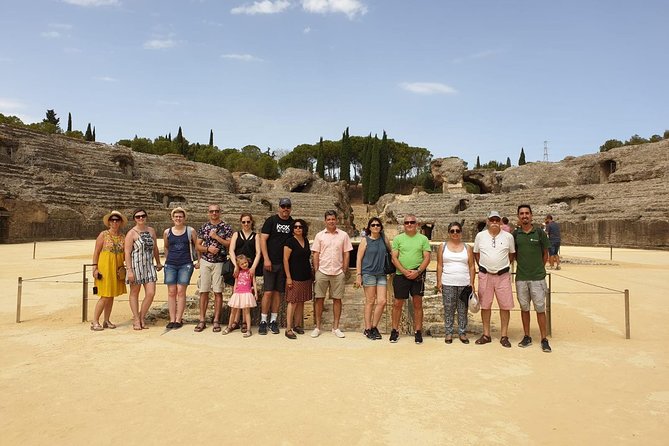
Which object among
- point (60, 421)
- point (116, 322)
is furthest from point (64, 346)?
point (60, 421)

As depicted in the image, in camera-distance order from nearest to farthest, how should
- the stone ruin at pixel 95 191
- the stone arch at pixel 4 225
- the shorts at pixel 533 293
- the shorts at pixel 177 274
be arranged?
the shorts at pixel 533 293
the shorts at pixel 177 274
the stone arch at pixel 4 225
the stone ruin at pixel 95 191

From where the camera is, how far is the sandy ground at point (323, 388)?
2908 millimetres

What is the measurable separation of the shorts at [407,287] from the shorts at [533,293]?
114 cm

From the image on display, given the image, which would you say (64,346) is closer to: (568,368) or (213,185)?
(568,368)

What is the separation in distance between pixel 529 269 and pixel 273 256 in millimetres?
3156

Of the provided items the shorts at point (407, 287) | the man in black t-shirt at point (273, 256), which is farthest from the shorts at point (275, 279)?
the shorts at point (407, 287)

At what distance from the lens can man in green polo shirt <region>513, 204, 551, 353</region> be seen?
5066 millimetres

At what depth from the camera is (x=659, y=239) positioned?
20609mm

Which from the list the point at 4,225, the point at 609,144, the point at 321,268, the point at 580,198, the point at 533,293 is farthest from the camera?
the point at 609,144

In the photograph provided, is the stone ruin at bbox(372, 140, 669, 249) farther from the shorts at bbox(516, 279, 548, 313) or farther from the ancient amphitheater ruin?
the shorts at bbox(516, 279, 548, 313)

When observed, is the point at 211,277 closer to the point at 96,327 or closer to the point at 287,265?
the point at 287,265

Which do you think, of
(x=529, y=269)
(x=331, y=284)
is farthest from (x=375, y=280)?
(x=529, y=269)

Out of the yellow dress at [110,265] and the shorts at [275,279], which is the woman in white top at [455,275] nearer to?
the shorts at [275,279]

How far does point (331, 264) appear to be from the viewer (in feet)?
17.8
